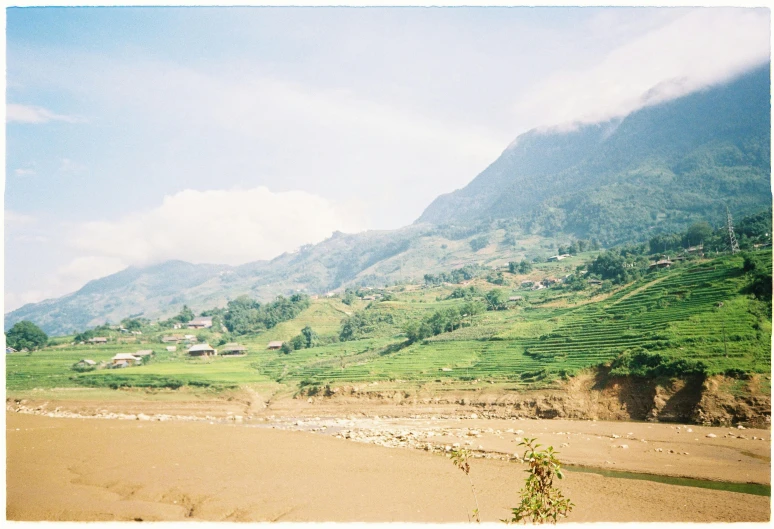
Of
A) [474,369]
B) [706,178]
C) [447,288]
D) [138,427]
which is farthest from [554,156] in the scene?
[138,427]

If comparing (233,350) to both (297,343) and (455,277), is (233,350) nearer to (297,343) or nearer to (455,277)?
(297,343)

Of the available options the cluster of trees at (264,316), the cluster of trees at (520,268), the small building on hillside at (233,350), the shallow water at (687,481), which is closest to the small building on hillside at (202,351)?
the small building on hillside at (233,350)

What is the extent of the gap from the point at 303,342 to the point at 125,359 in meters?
11.1

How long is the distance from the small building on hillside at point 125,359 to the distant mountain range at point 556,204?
66.2 ft

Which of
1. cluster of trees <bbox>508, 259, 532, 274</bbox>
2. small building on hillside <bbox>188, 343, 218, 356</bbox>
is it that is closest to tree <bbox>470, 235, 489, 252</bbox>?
cluster of trees <bbox>508, 259, 532, 274</bbox>

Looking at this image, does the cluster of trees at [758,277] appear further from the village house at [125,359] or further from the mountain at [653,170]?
the village house at [125,359]

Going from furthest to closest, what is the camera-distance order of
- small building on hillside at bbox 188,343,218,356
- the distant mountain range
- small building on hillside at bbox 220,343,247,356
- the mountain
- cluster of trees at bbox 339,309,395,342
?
the distant mountain range < the mountain < cluster of trees at bbox 339,309,395,342 < small building on hillside at bbox 188,343,218,356 < small building on hillside at bbox 220,343,247,356

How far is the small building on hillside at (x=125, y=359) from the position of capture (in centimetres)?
3175

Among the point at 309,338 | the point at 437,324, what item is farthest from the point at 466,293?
the point at 309,338


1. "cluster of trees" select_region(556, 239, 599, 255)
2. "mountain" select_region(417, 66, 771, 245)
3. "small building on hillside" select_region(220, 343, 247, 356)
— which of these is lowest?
"small building on hillside" select_region(220, 343, 247, 356)

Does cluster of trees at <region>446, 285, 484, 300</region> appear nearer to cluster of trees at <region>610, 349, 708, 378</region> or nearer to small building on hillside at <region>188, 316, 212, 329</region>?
small building on hillside at <region>188, 316, 212, 329</region>

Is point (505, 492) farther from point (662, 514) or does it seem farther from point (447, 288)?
point (447, 288)

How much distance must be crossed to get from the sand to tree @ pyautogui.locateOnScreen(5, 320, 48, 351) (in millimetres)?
25316

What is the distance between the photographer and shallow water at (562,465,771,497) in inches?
395
